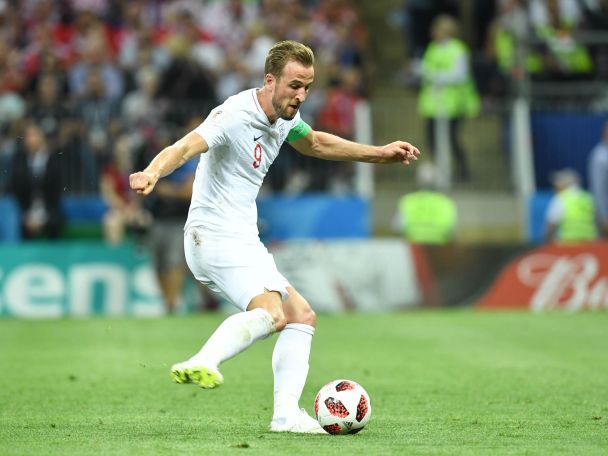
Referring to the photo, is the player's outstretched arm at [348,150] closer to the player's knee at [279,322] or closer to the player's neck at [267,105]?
the player's neck at [267,105]

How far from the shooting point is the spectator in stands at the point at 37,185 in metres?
20.2

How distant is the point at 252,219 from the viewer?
842 cm

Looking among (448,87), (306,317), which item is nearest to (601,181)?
(448,87)

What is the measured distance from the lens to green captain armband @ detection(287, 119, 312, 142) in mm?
8648

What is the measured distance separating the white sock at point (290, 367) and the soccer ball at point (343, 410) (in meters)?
0.16

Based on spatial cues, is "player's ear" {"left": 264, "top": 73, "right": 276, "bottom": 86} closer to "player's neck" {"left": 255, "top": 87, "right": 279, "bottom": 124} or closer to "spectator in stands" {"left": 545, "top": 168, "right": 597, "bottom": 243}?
"player's neck" {"left": 255, "top": 87, "right": 279, "bottom": 124}

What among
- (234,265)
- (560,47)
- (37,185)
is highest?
(560,47)

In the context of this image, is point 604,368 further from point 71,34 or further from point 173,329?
point 71,34

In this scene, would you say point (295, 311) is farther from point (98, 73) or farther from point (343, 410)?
point (98, 73)

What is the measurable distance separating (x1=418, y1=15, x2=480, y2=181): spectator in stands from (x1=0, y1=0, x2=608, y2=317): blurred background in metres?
0.03

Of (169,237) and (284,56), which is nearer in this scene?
(284,56)

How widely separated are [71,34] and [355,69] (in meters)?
4.79

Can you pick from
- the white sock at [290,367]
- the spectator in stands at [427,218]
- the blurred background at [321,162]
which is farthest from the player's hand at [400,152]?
the spectator in stands at [427,218]

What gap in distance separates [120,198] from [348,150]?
41.1 feet
